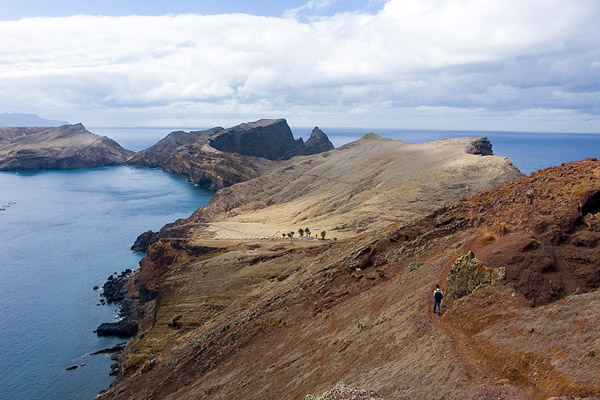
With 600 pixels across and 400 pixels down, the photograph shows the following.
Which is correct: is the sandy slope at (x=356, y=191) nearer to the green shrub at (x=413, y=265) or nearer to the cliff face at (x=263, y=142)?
the green shrub at (x=413, y=265)

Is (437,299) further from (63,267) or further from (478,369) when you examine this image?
(63,267)

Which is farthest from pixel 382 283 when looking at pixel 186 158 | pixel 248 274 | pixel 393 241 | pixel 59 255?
pixel 186 158

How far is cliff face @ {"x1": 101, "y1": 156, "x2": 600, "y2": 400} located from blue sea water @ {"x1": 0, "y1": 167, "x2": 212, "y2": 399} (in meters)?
13.2

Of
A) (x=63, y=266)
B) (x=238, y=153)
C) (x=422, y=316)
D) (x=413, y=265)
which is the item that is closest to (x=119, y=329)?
(x=63, y=266)

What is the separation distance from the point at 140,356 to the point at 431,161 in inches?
2862

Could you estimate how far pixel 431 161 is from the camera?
89.1m

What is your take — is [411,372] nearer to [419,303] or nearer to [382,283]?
[419,303]

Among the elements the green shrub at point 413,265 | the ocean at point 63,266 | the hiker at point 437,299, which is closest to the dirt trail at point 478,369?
the hiker at point 437,299

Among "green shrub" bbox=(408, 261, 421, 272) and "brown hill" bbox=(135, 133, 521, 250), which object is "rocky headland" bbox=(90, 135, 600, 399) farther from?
"brown hill" bbox=(135, 133, 521, 250)

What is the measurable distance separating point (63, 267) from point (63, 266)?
44cm

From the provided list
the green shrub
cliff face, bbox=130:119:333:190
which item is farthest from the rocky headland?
cliff face, bbox=130:119:333:190

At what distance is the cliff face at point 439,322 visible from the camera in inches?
452

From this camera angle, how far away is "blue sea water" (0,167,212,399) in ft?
133

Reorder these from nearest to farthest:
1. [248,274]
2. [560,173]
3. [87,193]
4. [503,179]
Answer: [560,173], [248,274], [503,179], [87,193]
